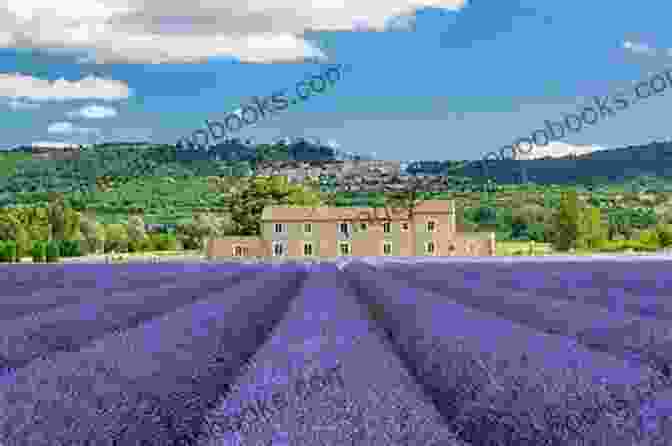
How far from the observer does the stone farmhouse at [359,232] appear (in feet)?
222

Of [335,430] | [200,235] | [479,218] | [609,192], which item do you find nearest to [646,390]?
[335,430]

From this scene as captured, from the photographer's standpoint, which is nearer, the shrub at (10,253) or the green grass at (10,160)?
the shrub at (10,253)

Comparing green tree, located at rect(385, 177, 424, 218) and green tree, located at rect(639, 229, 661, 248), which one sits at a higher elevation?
green tree, located at rect(385, 177, 424, 218)

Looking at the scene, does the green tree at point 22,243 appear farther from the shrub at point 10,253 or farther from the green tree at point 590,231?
the green tree at point 590,231

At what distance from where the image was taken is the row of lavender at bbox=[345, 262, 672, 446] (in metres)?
4.27

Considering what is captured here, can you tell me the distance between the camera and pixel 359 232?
6850cm

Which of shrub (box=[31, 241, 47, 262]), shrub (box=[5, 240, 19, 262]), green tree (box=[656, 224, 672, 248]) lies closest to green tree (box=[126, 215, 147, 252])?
shrub (box=[31, 241, 47, 262])

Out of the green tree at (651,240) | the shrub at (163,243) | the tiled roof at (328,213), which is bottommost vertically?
the green tree at (651,240)

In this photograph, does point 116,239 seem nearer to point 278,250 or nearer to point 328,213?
point 278,250

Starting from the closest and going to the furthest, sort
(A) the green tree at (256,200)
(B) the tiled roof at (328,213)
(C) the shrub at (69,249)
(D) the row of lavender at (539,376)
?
(D) the row of lavender at (539,376)
(B) the tiled roof at (328,213)
(C) the shrub at (69,249)
(A) the green tree at (256,200)

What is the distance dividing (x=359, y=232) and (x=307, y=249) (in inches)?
155

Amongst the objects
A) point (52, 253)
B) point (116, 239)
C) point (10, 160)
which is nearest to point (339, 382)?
point (52, 253)

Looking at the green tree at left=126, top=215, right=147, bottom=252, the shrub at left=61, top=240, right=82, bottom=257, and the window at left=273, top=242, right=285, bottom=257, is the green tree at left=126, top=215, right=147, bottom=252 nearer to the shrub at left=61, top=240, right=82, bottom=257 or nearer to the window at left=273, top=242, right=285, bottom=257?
the shrub at left=61, top=240, right=82, bottom=257

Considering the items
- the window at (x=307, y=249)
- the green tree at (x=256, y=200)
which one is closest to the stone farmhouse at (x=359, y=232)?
the window at (x=307, y=249)
